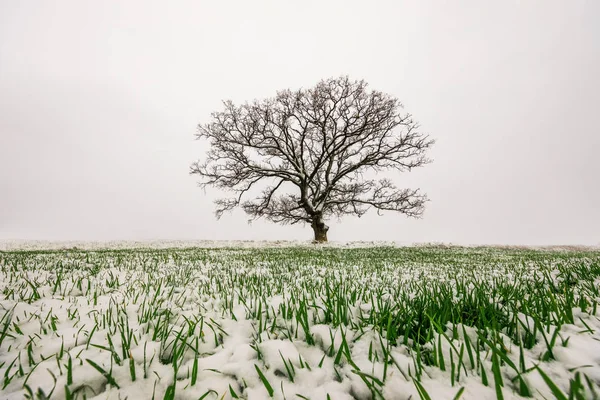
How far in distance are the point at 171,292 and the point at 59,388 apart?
2035mm

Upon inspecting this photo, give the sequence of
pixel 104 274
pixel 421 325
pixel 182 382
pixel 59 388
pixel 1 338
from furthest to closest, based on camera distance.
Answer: pixel 104 274
pixel 421 325
pixel 1 338
pixel 182 382
pixel 59 388

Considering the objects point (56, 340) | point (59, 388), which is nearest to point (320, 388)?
point (59, 388)

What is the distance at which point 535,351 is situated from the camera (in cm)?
168

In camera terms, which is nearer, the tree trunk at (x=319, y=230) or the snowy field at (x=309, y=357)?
the snowy field at (x=309, y=357)

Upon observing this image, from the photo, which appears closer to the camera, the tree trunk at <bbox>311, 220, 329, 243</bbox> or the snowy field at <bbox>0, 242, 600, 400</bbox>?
the snowy field at <bbox>0, 242, 600, 400</bbox>

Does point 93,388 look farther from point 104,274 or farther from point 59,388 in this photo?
point 104,274

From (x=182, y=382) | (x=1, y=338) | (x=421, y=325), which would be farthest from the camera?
(x=421, y=325)

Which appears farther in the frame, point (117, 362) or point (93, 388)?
point (117, 362)

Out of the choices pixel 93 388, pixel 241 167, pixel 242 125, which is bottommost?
pixel 93 388

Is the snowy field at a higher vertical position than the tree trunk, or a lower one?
lower

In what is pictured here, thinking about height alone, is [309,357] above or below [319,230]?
below

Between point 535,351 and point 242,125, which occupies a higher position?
point 242,125

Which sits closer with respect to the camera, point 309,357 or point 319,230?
point 309,357

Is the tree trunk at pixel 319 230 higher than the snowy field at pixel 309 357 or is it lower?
higher
